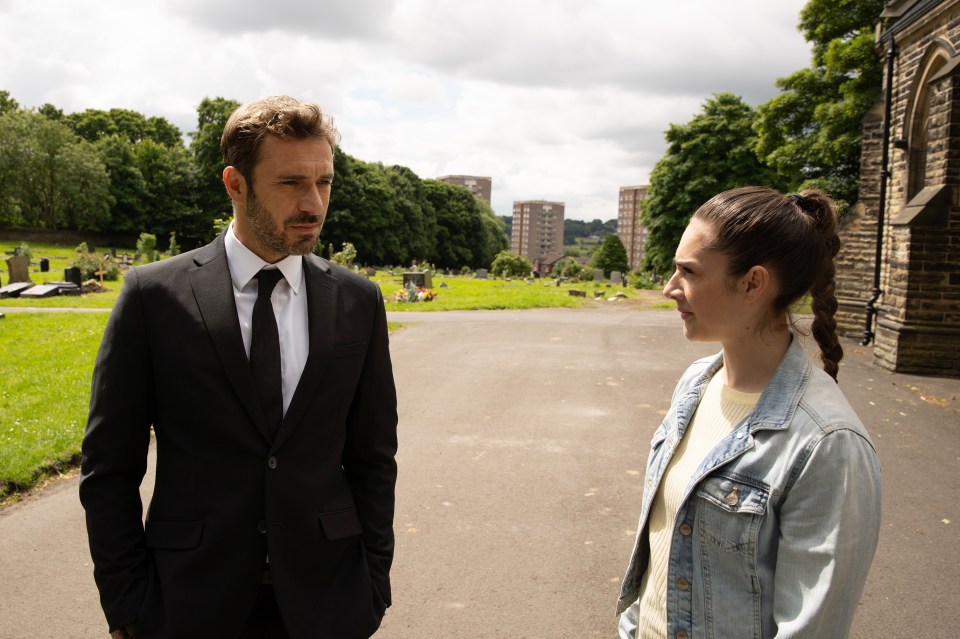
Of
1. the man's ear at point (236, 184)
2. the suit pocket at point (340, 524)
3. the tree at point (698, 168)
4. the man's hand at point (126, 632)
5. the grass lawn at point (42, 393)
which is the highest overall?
the tree at point (698, 168)

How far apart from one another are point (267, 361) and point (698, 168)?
4176 centimetres

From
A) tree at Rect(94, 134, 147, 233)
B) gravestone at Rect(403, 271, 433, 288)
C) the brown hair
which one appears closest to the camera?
the brown hair

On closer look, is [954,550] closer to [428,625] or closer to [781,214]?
[428,625]

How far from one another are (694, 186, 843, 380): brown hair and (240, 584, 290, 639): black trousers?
176 cm

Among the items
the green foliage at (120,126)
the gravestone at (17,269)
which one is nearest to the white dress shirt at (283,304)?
the gravestone at (17,269)

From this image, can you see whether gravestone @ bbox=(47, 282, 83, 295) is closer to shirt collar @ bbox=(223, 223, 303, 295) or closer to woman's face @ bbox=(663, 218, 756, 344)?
shirt collar @ bbox=(223, 223, 303, 295)

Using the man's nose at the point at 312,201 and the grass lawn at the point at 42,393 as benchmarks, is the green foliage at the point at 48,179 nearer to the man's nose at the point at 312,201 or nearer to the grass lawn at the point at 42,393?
the grass lawn at the point at 42,393

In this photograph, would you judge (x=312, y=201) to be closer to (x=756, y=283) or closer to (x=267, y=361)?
(x=267, y=361)

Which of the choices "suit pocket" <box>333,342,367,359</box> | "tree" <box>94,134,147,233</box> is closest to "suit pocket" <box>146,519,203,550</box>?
"suit pocket" <box>333,342,367,359</box>

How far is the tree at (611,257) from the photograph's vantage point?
62.0m

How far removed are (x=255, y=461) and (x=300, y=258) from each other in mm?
731

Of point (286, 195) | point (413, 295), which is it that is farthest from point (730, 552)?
point (413, 295)

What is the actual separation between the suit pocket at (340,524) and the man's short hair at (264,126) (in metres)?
1.12

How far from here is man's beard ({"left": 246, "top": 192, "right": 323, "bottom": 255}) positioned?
2.35m
